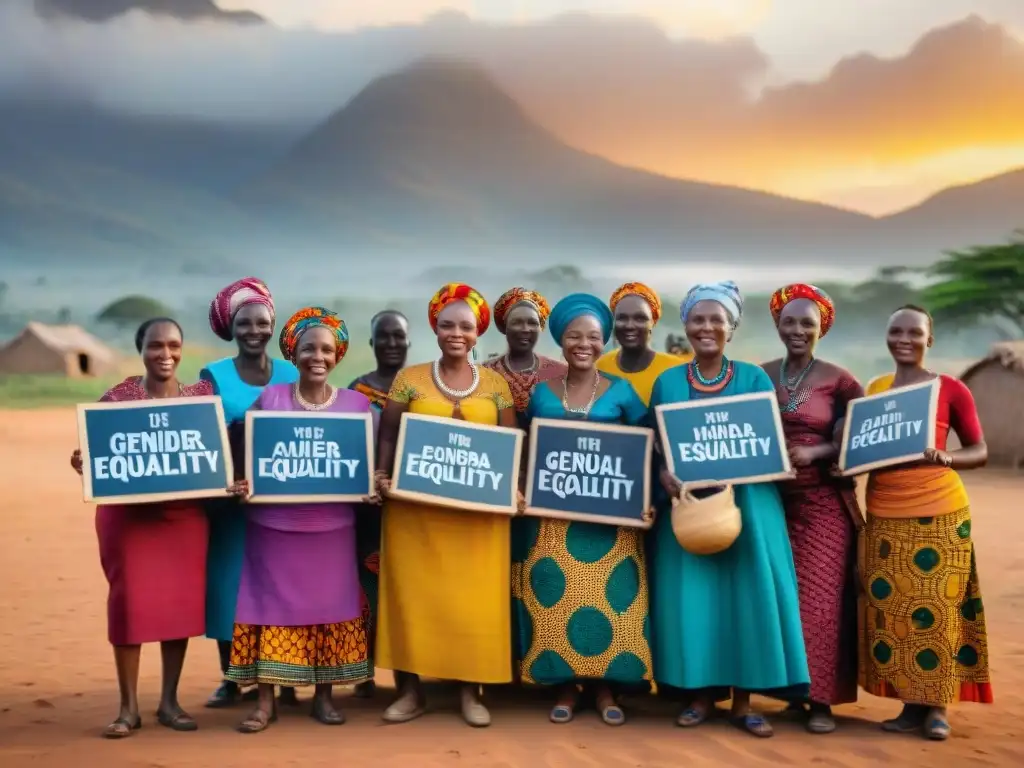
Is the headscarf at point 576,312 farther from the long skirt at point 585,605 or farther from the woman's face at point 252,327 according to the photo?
the woman's face at point 252,327

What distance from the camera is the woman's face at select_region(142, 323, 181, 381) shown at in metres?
5.59

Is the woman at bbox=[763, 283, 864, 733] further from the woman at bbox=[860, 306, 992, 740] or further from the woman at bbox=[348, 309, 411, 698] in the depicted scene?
the woman at bbox=[348, 309, 411, 698]

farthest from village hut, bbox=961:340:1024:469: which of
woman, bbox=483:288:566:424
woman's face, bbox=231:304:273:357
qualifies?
woman's face, bbox=231:304:273:357

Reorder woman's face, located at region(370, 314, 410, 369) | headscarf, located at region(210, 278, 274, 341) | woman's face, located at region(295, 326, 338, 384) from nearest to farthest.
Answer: woman's face, located at region(295, 326, 338, 384)
headscarf, located at region(210, 278, 274, 341)
woman's face, located at region(370, 314, 410, 369)

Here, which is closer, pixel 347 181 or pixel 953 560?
pixel 953 560

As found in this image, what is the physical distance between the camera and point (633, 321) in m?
6.27

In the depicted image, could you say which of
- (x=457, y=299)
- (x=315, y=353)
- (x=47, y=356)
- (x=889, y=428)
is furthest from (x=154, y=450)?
(x=47, y=356)

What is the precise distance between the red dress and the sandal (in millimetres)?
377

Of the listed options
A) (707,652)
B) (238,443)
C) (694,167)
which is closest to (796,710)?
(707,652)

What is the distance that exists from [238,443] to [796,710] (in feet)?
10.4

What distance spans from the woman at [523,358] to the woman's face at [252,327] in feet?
3.95

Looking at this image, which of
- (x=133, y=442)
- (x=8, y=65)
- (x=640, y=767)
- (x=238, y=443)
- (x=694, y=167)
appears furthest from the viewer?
(x=694, y=167)

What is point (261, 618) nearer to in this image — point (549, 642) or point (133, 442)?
point (133, 442)

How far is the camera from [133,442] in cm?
550
